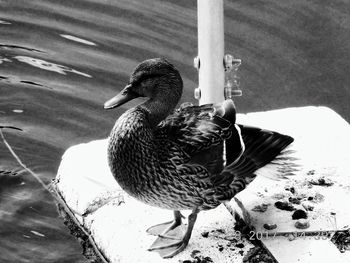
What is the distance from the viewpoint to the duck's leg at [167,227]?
4348 mm

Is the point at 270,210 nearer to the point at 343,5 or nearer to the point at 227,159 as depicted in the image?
the point at 227,159

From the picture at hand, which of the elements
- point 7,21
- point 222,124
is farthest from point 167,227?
point 7,21

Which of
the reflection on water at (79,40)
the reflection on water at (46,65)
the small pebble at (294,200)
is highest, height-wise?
the reflection on water at (79,40)

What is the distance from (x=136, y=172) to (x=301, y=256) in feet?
2.70

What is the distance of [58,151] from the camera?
577 cm

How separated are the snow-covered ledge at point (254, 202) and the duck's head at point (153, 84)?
1.95 ft

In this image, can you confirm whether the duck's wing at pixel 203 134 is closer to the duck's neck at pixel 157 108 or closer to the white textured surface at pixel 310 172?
the duck's neck at pixel 157 108

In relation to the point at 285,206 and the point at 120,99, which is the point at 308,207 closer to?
the point at 285,206

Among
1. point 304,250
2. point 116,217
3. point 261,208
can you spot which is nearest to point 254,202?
point 261,208

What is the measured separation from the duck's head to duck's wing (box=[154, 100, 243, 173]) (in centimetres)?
11

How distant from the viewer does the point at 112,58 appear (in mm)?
6793

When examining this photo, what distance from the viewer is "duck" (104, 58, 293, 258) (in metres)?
4.12

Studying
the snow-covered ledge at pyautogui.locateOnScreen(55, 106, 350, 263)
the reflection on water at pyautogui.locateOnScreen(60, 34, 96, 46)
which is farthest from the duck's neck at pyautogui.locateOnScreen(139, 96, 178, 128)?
the reflection on water at pyautogui.locateOnScreen(60, 34, 96, 46)

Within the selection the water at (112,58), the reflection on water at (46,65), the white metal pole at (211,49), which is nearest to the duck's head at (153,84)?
the white metal pole at (211,49)
